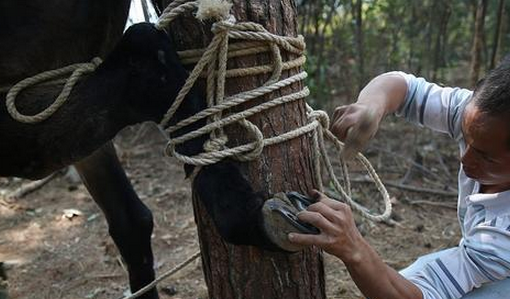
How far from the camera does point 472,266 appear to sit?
4.99 ft

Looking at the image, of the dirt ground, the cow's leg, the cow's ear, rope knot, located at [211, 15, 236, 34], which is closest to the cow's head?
the cow's ear

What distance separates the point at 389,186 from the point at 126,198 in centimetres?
180

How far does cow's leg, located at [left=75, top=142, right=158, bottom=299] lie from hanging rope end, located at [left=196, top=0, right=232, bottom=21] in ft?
3.78

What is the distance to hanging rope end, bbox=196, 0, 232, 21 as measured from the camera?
1308 millimetres

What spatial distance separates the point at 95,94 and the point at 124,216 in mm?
908

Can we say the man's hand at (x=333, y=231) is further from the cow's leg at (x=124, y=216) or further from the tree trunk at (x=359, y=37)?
the tree trunk at (x=359, y=37)

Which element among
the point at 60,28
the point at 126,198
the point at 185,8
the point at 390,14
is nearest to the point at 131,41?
the point at 185,8

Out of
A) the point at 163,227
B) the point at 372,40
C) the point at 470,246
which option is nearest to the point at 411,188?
the point at 163,227

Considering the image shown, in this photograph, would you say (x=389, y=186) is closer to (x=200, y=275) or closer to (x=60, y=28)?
(x=200, y=275)

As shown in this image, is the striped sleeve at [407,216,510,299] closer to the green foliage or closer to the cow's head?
the cow's head

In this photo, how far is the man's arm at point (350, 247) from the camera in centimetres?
130

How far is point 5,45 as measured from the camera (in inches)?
70.4

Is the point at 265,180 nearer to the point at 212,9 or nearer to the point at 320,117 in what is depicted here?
the point at 320,117

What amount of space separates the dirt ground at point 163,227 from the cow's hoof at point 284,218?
4.39 ft
